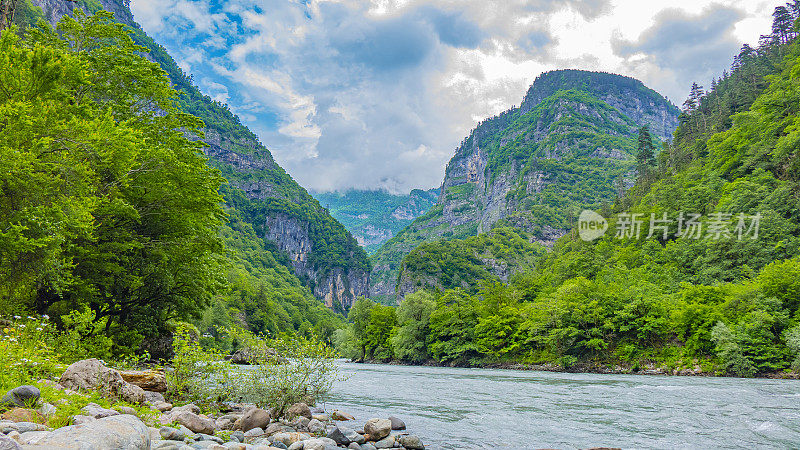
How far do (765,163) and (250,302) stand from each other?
103 meters

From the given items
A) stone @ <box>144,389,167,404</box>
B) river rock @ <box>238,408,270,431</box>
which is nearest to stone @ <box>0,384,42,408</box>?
stone @ <box>144,389,167,404</box>

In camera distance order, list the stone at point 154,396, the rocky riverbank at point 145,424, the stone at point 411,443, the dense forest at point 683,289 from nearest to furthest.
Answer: the rocky riverbank at point 145,424 → the stone at point 411,443 → the stone at point 154,396 → the dense forest at point 683,289

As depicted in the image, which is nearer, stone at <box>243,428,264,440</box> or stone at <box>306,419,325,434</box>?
stone at <box>243,428,264,440</box>

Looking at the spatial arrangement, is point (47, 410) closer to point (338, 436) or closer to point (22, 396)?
point (22, 396)

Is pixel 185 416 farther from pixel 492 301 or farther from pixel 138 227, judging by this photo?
pixel 492 301

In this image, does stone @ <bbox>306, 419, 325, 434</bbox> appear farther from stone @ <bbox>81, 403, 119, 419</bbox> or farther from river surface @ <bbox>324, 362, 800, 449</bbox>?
stone @ <bbox>81, 403, 119, 419</bbox>

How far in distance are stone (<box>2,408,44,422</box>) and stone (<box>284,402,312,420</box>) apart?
8.19 m

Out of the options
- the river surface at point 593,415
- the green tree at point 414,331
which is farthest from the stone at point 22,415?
the green tree at point 414,331

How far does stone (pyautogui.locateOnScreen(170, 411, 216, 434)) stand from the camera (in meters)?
9.95

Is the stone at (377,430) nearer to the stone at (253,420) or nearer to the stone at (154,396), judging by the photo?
the stone at (253,420)

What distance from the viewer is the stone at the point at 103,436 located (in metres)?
5.01

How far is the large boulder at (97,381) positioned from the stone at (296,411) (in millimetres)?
4672

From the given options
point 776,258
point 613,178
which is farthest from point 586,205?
point 776,258

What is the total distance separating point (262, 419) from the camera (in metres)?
12.4
